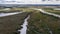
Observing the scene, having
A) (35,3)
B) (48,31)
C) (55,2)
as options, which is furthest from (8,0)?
(48,31)

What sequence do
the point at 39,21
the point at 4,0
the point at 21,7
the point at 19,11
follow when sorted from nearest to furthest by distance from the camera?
the point at 39,21 → the point at 19,11 → the point at 21,7 → the point at 4,0

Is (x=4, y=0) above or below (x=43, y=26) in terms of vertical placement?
above

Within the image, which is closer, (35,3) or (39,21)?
Answer: (39,21)

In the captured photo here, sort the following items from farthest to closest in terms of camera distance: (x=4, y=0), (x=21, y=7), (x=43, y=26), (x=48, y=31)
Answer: (x=4, y=0)
(x=21, y=7)
(x=43, y=26)
(x=48, y=31)

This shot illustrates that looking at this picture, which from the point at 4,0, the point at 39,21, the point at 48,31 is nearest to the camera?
the point at 48,31

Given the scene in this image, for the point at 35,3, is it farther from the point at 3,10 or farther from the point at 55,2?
the point at 3,10

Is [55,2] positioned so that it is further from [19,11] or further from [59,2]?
[19,11]

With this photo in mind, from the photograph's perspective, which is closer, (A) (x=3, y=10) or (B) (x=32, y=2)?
(A) (x=3, y=10)

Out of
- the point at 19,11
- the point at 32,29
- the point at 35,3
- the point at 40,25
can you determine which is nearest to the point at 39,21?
the point at 40,25

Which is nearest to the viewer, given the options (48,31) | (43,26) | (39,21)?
(48,31)
